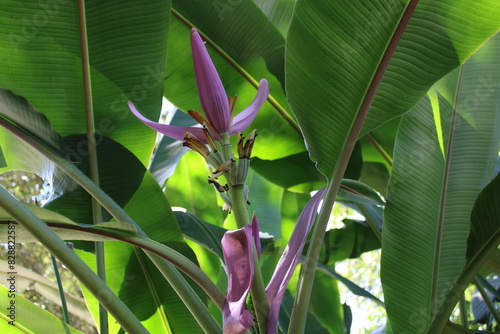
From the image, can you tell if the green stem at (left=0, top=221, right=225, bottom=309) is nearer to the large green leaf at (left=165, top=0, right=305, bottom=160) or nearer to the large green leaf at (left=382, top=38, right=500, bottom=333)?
the large green leaf at (left=382, top=38, right=500, bottom=333)

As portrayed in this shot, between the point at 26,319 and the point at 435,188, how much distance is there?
0.75m

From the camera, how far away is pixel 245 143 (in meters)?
0.67

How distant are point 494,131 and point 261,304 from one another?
0.62m

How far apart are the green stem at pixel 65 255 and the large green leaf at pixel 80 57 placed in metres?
0.33

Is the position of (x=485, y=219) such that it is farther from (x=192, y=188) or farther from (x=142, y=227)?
(x=192, y=188)

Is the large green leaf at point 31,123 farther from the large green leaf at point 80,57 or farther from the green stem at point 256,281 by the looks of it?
the green stem at point 256,281

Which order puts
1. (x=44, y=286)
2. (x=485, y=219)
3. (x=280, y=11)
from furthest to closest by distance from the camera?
(x=44, y=286), (x=280, y=11), (x=485, y=219)

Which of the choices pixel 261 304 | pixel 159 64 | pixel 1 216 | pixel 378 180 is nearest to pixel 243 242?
pixel 261 304

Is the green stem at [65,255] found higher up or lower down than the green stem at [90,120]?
lower down

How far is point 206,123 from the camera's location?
26.8 inches

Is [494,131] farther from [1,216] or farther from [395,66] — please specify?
[1,216]

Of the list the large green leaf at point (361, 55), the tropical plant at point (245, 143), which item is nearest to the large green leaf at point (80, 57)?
the tropical plant at point (245, 143)

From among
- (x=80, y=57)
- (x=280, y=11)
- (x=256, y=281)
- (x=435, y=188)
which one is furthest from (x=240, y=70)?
(x=256, y=281)

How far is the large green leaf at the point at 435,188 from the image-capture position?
0.93 meters
